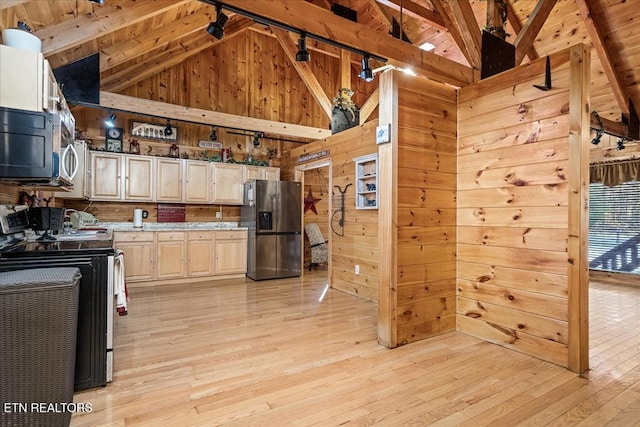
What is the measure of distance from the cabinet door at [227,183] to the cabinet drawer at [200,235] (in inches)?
26.3

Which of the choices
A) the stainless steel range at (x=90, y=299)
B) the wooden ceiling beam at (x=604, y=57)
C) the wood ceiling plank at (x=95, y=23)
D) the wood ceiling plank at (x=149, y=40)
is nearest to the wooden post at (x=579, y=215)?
the wooden ceiling beam at (x=604, y=57)

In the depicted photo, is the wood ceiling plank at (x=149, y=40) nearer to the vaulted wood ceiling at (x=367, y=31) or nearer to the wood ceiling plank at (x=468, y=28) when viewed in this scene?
the vaulted wood ceiling at (x=367, y=31)

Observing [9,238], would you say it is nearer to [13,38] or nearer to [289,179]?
[13,38]

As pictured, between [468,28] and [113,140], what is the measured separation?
5.49 m

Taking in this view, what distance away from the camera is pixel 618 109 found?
5.57m

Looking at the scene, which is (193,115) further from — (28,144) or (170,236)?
(28,144)

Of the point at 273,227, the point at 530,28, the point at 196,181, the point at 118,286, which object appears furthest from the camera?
the point at 273,227

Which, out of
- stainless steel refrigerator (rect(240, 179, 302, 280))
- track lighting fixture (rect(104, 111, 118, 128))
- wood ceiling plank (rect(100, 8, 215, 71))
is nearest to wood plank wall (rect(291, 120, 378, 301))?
stainless steel refrigerator (rect(240, 179, 302, 280))

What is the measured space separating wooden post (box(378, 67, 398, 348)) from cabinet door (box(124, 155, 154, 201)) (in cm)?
421

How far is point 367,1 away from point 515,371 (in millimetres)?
6006

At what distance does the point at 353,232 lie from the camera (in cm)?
491

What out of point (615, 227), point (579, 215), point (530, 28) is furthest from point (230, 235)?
point (615, 227)

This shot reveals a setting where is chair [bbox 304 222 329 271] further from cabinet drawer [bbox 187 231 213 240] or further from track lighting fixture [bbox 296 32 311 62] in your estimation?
track lighting fixture [bbox 296 32 311 62]

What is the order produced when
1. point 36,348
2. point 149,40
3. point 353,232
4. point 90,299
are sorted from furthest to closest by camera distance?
point 353,232 < point 149,40 < point 90,299 < point 36,348
